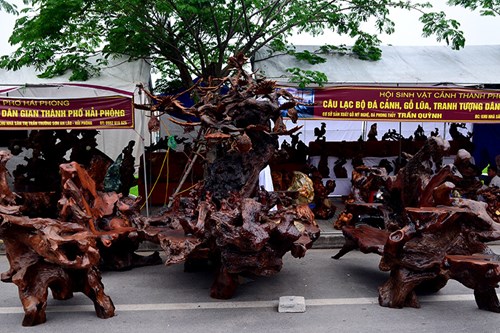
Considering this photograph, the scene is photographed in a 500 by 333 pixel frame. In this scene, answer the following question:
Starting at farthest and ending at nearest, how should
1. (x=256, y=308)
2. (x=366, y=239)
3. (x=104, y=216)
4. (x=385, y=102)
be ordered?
(x=385, y=102), (x=104, y=216), (x=366, y=239), (x=256, y=308)

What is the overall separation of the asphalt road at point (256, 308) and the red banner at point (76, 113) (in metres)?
2.19

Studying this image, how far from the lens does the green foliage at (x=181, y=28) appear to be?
8.09 m

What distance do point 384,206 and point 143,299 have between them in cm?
302

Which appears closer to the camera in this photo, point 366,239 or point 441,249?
point 441,249

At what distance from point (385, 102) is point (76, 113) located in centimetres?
445

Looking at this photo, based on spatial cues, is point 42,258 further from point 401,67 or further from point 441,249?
point 401,67

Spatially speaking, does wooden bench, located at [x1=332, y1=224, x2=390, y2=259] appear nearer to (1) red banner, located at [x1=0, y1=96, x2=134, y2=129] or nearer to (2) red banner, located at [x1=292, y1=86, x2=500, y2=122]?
(2) red banner, located at [x1=292, y1=86, x2=500, y2=122]

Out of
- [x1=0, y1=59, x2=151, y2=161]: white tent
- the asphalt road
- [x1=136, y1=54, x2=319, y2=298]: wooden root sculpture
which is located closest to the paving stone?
the asphalt road

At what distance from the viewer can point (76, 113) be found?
23.5ft

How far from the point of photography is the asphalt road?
14.9ft

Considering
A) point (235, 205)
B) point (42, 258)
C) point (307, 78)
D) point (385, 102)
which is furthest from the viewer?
point (307, 78)

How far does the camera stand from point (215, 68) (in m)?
8.95

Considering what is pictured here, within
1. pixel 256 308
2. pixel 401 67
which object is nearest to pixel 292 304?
pixel 256 308

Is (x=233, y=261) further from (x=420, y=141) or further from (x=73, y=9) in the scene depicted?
(x=420, y=141)
